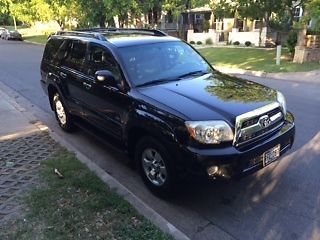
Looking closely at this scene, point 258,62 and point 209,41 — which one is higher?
point 258,62

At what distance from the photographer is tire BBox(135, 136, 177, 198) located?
4.07 metres

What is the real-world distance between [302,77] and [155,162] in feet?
32.6

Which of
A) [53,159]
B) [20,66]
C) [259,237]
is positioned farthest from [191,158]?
[20,66]

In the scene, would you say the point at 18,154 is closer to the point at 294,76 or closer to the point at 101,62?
the point at 101,62

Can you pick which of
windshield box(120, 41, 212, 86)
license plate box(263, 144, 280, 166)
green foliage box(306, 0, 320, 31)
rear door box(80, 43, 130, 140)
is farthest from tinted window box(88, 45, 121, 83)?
green foliage box(306, 0, 320, 31)

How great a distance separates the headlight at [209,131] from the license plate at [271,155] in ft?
1.97

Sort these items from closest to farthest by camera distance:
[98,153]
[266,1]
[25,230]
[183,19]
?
1. [25,230]
2. [98,153]
3. [266,1]
4. [183,19]

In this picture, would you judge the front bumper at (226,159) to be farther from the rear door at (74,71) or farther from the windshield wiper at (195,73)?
the rear door at (74,71)

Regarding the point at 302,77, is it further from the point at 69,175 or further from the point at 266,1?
the point at 69,175

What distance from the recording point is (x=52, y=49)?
713 cm

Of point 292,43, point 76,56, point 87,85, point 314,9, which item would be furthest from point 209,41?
point 87,85

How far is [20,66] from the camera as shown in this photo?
17469 mm

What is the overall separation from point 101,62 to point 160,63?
85 cm

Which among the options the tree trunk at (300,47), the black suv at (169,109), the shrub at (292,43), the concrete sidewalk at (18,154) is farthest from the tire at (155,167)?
the shrub at (292,43)
